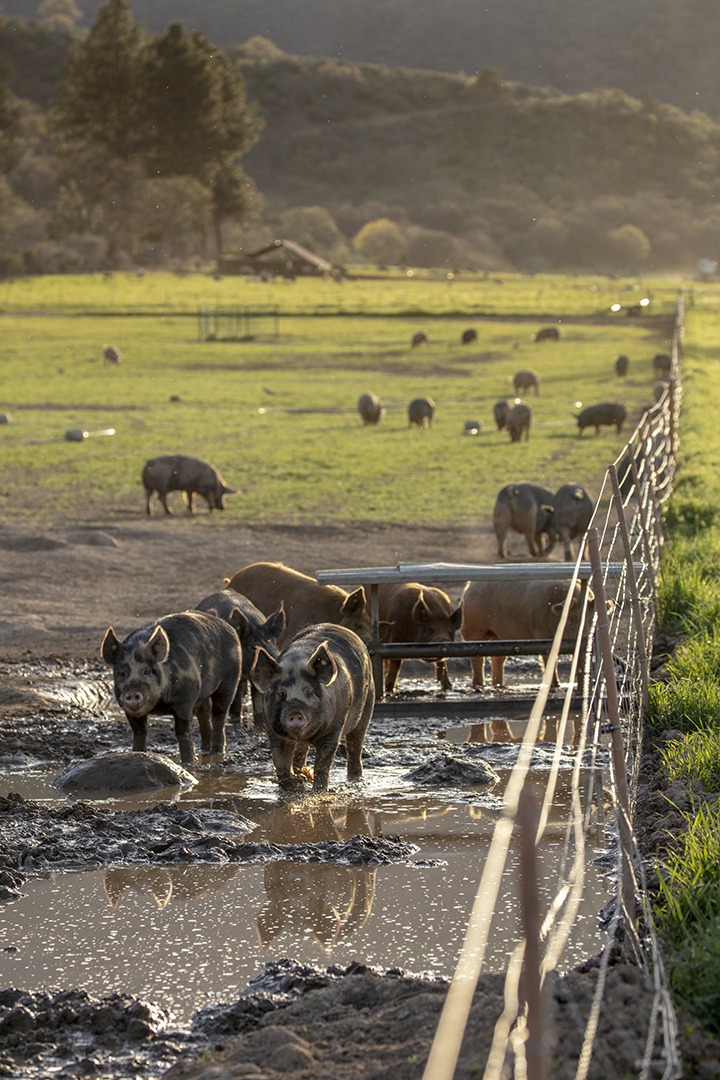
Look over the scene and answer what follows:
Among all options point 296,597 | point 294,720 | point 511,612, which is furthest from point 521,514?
point 294,720

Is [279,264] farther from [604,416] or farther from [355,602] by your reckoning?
[355,602]

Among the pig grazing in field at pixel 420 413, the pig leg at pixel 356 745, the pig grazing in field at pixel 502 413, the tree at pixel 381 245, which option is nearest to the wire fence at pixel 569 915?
the pig leg at pixel 356 745

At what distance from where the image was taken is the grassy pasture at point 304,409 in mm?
20297

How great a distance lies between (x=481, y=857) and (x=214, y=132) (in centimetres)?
10481

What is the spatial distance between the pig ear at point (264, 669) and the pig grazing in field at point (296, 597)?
2.08 metres

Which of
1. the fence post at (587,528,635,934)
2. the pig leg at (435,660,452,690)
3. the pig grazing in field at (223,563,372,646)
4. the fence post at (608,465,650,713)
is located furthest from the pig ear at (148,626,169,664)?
the fence post at (587,528,635,934)

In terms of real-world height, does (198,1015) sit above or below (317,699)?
below

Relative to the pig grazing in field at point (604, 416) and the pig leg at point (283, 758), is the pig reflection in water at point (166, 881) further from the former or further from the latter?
the pig grazing in field at point (604, 416)

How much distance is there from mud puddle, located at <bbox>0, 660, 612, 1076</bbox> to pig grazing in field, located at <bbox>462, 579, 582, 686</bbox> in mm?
1761

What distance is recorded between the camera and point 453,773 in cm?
848

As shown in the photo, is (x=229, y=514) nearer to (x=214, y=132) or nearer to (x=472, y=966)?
(x=472, y=966)

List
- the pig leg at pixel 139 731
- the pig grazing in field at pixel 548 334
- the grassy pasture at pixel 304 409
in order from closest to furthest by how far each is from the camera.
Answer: the pig leg at pixel 139 731, the grassy pasture at pixel 304 409, the pig grazing in field at pixel 548 334

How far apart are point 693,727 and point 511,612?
10.4 ft

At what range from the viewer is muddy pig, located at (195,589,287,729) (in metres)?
9.66
